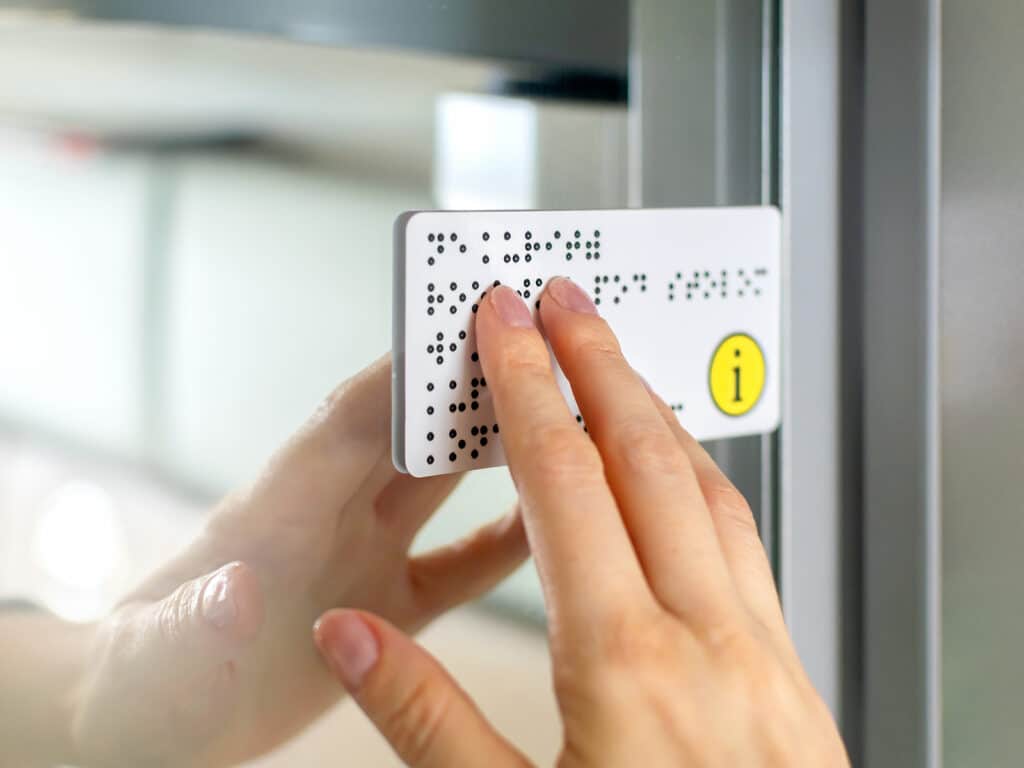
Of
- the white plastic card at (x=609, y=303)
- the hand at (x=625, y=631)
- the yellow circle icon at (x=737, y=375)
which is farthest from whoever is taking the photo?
the yellow circle icon at (x=737, y=375)

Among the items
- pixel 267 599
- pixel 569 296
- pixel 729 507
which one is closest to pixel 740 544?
pixel 729 507

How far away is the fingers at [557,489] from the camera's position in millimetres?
453

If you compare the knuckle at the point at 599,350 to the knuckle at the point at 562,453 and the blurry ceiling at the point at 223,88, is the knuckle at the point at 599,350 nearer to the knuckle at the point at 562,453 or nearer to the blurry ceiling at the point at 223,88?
the knuckle at the point at 562,453

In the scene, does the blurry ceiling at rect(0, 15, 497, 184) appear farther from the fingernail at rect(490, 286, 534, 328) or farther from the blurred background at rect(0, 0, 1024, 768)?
the fingernail at rect(490, 286, 534, 328)

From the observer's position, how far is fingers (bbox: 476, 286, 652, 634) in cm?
45

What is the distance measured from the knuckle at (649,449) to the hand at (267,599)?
157 millimetres

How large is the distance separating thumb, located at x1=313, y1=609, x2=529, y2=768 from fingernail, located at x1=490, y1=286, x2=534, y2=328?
0.17 m

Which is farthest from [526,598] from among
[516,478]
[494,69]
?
[494,69]

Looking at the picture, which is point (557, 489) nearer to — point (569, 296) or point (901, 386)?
point (569, 296)

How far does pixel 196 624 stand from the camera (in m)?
0.57

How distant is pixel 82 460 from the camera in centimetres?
54

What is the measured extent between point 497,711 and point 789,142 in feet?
1.42

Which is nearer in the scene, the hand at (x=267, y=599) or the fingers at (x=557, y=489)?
the fingers at (x=557, y=489)

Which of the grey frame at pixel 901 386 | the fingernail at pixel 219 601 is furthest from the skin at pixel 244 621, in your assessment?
the grey frame at pixel 901 386
